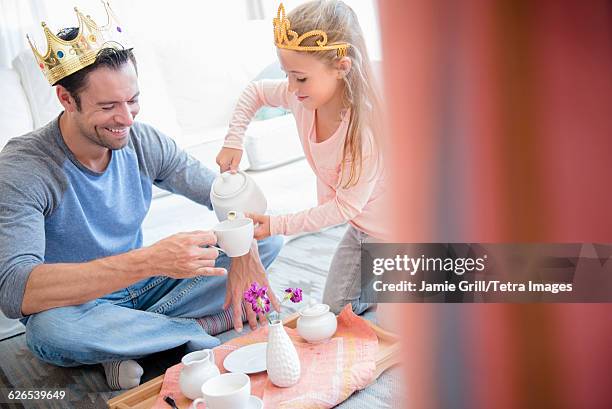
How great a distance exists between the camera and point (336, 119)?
1.19 metres

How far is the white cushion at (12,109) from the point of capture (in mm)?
1909

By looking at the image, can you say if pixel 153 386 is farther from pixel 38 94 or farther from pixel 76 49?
pixel 38 94

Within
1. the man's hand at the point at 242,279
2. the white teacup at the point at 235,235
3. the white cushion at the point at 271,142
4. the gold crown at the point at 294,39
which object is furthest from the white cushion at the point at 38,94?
the gold crown at the point at 294,39

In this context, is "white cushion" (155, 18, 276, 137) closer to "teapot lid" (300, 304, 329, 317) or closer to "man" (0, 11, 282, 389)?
"man" (0, 11, 282, 389)

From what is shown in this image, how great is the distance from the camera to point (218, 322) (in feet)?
4.69

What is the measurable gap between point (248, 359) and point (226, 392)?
0.65ft

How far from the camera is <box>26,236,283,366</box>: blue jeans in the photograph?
3.85 feet

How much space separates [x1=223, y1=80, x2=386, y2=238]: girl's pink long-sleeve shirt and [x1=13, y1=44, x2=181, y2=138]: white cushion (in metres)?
0.91

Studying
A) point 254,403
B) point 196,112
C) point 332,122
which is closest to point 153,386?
point 254,403

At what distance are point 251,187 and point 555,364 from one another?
0.96 metres

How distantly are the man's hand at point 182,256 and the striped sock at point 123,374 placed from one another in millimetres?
242

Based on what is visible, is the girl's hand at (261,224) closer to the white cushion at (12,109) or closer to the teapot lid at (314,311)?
the teapot lid at (314,311)

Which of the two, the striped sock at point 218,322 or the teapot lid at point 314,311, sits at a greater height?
the teapot lid at point 314,311

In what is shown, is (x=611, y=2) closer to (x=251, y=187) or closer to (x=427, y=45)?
(x=427, y=45)
